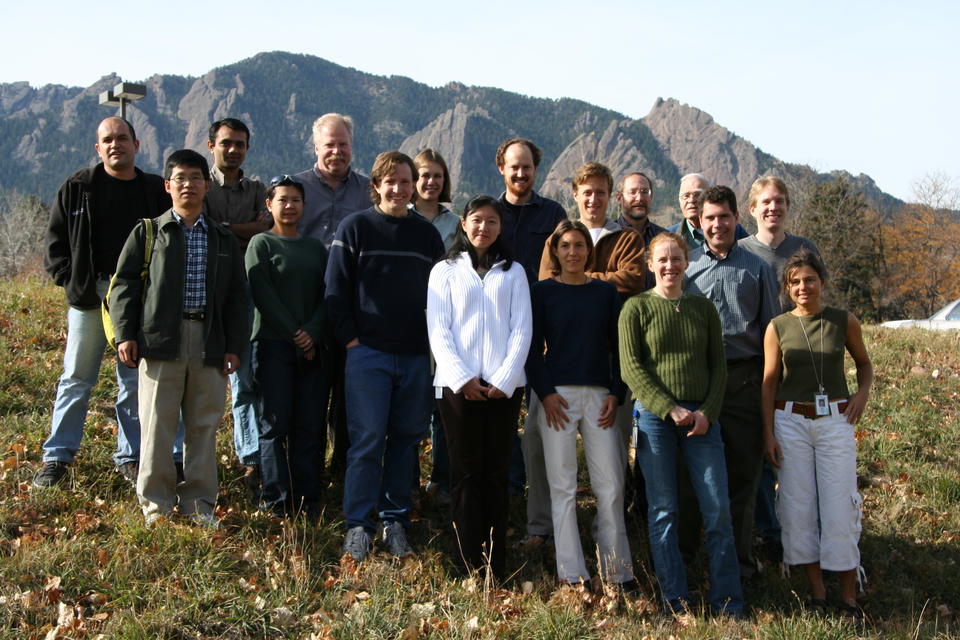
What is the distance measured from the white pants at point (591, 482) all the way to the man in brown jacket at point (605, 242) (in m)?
0.83

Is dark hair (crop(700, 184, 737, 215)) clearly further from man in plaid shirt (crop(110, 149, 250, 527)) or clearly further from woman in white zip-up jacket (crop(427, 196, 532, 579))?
man in plaid shirt (crop(110, 149, 250, 527))

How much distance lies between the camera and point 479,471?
15.3 feet

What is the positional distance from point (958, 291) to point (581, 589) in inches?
2032

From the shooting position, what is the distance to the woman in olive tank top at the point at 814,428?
4.83 meters

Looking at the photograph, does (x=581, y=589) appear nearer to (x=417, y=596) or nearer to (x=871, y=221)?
(x=417, y=596)

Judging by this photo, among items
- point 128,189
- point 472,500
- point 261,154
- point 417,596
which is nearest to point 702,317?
point 472,500

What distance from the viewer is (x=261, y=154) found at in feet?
620

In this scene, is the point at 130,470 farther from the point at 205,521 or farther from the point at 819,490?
the point at 819,490

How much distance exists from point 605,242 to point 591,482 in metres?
1.67

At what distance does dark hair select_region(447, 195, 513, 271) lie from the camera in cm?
480

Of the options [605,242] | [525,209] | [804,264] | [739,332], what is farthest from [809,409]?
[525,209]

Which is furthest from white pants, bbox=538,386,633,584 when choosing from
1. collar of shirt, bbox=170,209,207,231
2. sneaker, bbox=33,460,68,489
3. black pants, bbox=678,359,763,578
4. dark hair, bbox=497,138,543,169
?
sneaker, bbox=33,460,68,489

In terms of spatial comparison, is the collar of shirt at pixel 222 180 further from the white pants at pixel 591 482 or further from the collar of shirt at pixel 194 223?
the white pants at pixel 591 482

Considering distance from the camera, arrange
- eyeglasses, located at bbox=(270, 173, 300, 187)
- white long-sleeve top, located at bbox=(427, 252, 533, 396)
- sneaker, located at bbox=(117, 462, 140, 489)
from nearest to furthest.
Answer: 1. white long-sleeve top, located at bbox=(427, 252, 533, 396)
2. eyeglasses, located at bbox=(270, 173, 300, 187)
3. sneaker, located at bbox=(117, 462, 140, 489)
